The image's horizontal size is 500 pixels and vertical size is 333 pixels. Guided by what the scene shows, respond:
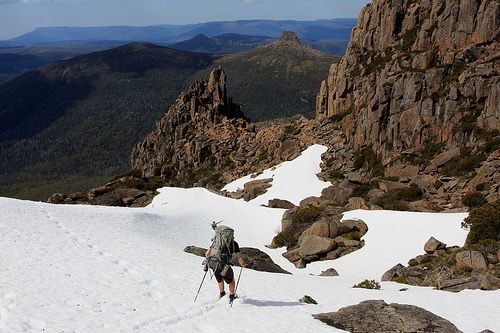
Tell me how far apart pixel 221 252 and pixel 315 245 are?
14002 millimetres

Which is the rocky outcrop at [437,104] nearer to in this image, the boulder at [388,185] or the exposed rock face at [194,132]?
the boulder at [388,185]

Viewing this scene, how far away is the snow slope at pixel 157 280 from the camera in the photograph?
A: 955 centimetres

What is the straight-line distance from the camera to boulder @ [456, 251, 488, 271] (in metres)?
16.7

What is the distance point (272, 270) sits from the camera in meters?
18.6

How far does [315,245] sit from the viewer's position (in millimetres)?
23641

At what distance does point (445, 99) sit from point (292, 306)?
43114 mm

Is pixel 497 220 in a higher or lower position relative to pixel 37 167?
higher

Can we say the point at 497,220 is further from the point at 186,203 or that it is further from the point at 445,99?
the point at 445,99

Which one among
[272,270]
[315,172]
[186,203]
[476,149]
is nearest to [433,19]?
[476,149]

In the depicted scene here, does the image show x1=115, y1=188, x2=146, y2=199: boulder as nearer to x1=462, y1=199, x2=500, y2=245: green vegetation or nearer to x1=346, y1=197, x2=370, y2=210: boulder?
x1=346, y1=197, x2=370, y2=210: boulder

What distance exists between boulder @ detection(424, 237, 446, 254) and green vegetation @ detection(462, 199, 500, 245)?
1.46 m

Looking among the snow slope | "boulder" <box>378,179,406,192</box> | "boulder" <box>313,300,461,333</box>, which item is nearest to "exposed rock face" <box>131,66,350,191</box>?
"boulder" <box>378,179,406,192</box>

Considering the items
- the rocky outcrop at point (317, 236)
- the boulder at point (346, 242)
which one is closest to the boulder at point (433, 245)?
the rocky outcrop at point (317, 236)

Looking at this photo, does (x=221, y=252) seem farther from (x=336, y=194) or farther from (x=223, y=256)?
(x=336, y=194)
